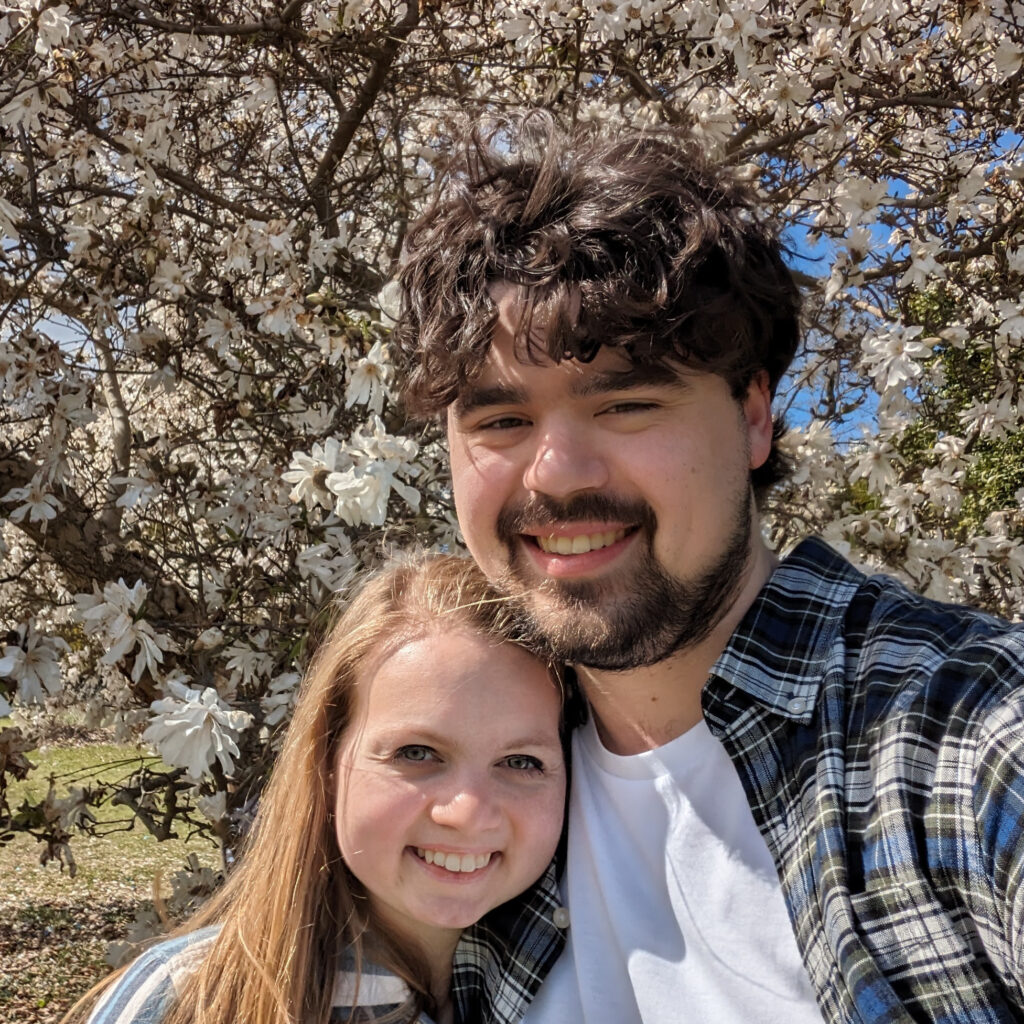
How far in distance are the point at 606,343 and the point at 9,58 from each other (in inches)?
76.7

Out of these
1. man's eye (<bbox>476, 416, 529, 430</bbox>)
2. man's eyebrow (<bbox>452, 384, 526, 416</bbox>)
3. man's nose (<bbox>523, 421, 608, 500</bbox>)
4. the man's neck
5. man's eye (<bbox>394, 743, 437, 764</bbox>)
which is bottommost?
man's eye (<bbox>394, 743, 437, 764</bbox>)

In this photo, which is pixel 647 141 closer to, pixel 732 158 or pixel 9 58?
pixel 732 158

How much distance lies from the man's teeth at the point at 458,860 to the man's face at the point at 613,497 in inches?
10.9

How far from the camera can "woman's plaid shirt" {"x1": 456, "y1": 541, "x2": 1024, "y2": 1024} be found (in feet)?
3.26

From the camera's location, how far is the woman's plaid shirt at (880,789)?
0.99 metres

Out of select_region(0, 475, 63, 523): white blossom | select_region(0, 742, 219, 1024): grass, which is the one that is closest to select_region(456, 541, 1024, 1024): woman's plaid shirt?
select_region(0, 475, 63, 523): white blossom

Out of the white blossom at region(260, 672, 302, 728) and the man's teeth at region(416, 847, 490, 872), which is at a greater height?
the man's teeth at region(416, 847, 490, 872)

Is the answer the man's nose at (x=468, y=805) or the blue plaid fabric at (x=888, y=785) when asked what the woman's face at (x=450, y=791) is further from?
the blue plaid fabric at (x=888, y=785)

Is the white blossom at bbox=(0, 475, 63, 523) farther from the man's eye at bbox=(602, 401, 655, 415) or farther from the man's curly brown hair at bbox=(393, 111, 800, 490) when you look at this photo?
the man's eye at bbox=(602, 401, 655, 415)

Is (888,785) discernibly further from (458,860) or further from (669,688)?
(458,860)

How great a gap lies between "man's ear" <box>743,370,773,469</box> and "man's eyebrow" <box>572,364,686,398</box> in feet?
0.74

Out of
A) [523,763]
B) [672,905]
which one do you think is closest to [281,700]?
[523,763]

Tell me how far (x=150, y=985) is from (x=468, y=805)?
0.48 m

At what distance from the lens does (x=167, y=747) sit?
1.91 metres
